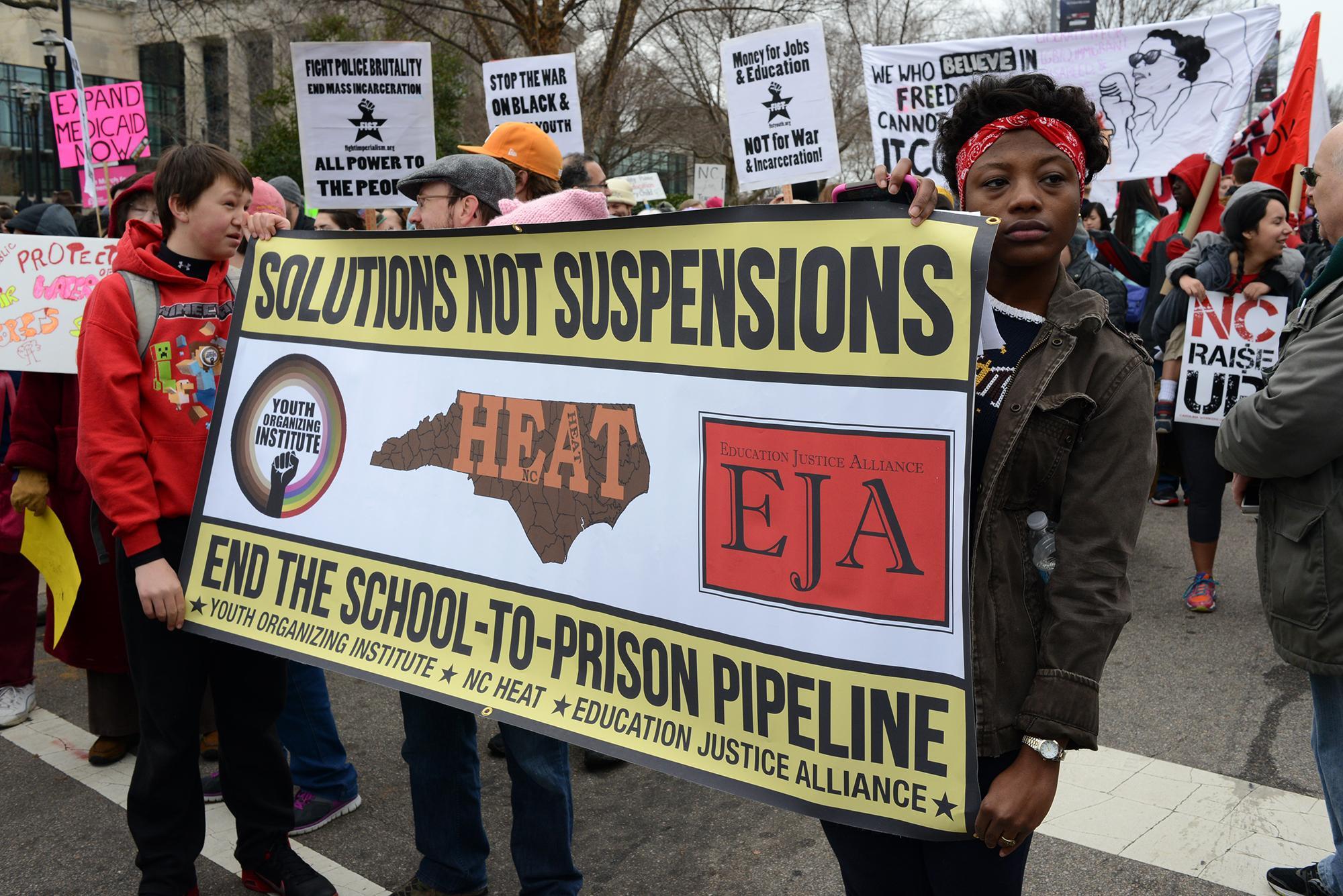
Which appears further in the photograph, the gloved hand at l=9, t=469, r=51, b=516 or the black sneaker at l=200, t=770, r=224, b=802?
the black sneaker at l=200, t=770, r=224, b=802

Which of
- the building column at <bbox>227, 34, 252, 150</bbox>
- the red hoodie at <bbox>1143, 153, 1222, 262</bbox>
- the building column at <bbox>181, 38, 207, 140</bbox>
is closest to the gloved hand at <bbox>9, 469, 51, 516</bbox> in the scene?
the red hoodie at <bbox>1143, 153, 1222, 262</bbox>

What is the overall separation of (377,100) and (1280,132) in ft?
19.2

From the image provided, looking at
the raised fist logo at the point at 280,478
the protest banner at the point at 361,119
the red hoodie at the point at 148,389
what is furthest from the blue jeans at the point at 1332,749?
the protest banner at the point at 361,119

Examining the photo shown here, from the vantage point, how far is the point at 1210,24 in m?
7.25

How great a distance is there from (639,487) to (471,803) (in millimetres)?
1281

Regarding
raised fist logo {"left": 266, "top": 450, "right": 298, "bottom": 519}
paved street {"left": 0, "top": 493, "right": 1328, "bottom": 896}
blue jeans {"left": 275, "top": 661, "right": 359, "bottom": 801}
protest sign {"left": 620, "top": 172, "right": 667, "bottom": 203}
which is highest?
protest sign {"left": 620, "top": 172, "right": 667, "bottom": 203}

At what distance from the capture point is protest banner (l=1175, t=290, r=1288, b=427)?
5684 millimetres

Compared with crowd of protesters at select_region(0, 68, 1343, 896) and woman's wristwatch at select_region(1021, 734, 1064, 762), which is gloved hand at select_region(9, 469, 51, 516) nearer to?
crowd of protesters at select_region(0, 68, 1343, 896)

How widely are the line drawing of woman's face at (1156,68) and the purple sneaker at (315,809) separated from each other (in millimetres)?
6745

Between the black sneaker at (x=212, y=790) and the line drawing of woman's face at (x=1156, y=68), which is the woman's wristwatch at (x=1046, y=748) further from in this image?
the line drawing of woman's face at (x=1156, y=68)

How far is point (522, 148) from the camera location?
3885 mm

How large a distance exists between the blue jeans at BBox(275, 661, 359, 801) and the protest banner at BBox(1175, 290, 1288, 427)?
4489mm

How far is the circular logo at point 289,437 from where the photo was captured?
2.85m

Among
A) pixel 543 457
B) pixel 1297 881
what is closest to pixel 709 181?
pixel 1297 881
